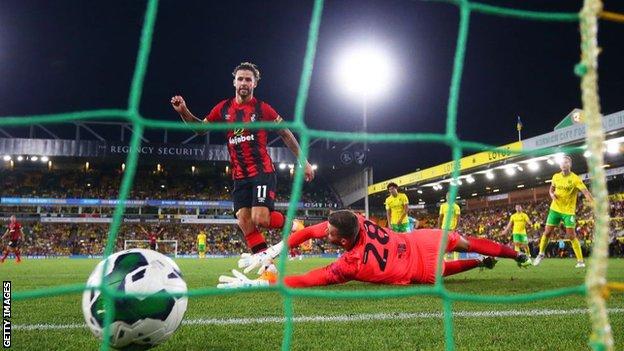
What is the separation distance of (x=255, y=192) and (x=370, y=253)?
1.38m

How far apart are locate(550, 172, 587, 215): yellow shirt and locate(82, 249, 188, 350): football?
756 centimetres

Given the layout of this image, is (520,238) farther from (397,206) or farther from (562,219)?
(562,219)

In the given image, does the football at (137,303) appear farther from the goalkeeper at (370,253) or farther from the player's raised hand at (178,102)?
the goalkeeper at (370,253)

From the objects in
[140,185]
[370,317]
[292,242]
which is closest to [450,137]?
[370,317]

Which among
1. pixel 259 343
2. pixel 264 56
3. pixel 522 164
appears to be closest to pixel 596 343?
pixel 259 343

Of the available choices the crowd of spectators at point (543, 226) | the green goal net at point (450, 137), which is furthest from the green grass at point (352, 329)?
the crowd of spectators at point (543, 226)

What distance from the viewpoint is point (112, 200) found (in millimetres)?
31156

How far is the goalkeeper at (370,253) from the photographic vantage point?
3.95 m

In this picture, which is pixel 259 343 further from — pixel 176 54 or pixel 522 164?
pixel 176 54

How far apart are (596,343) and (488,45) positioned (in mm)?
32500

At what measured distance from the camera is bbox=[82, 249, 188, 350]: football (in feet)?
6.32

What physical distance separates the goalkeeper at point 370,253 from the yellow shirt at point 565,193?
13.0ft

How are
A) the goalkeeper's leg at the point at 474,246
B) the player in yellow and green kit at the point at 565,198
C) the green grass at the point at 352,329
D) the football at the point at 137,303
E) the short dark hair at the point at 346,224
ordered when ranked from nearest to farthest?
the football at the point at 137,303 → the green grass at the point at 352,329 → the short dark hair at the point at 346,224 → the goalkeeper's leg at the point at 474,246 → the player in yellow and green kit at the point at 565,198

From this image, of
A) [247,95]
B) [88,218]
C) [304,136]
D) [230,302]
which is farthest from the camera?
[88,218]
